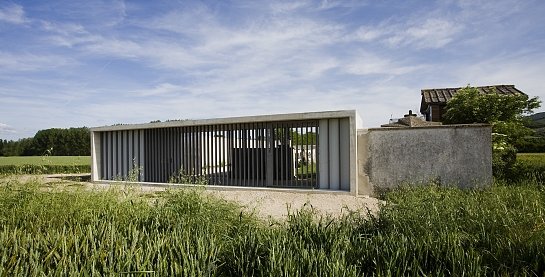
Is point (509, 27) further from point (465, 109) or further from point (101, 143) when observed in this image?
point (101, 143)

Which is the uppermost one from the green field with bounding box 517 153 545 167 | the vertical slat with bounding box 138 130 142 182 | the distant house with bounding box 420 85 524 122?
the distant house with bounding box 420 85 524 122

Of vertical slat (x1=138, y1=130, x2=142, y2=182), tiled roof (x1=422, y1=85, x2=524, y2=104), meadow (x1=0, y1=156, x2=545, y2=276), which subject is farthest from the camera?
tiled roof (x1=422, y1=85, x2=524, y2=104)

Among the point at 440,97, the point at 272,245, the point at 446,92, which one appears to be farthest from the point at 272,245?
the point at 446,92

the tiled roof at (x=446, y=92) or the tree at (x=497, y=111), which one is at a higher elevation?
the tiled roof at (x=446, y=92)

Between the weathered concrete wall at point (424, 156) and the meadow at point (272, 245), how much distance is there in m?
4.09

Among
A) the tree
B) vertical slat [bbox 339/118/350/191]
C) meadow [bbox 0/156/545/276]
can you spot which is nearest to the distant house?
the tree

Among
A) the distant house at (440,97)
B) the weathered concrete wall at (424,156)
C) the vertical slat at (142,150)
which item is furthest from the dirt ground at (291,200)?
the distant house at (440,97)

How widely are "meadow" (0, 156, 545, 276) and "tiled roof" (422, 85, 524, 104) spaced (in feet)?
50.6

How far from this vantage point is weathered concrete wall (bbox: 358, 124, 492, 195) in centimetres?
847

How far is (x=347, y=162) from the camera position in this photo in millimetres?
9617

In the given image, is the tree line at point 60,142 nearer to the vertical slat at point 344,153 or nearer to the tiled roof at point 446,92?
the tiled roof at point 446,92

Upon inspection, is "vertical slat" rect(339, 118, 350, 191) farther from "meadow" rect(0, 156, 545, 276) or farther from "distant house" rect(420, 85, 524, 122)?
"distant house" rect(420, 85, 524, 122)

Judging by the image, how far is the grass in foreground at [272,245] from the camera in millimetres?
2598

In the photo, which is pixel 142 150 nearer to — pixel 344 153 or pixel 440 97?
pixel 344 153
